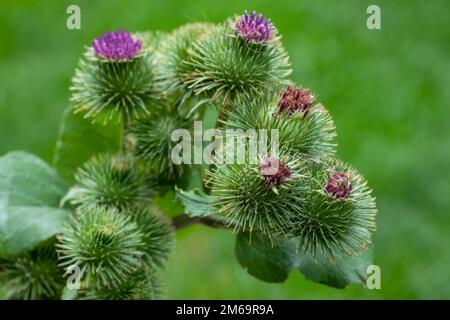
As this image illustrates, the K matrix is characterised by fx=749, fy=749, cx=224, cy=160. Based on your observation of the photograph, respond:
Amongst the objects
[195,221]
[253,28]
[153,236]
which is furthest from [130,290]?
[253,28]

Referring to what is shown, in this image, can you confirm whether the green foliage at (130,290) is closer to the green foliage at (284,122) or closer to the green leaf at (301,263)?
the green leaf at (301,263)

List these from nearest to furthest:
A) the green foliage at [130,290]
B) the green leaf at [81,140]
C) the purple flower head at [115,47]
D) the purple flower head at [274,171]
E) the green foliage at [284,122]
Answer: the purple flower head at [274,171], the green foliage at [284,122], the green foliage at [130,290], the purple flower head at [115,47], the green leaf at [81,140]

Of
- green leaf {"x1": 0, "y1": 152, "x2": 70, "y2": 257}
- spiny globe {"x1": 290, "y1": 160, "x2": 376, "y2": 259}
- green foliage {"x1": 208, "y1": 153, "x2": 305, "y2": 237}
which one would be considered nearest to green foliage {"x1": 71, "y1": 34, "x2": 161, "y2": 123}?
green leaf {"x1": 0, "y1": 152, "x2": 70, "y2": 257}

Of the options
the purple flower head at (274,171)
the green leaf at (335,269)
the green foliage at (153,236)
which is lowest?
the green leaf at (335,269)

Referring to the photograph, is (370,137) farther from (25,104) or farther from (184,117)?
(184,117)

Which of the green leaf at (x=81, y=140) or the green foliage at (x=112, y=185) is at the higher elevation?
the green leaf at (x=81, y=140)

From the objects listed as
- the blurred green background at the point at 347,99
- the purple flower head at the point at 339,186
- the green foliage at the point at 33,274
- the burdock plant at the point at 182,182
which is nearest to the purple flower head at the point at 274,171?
the burdock plant at the point at 182,182
